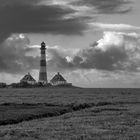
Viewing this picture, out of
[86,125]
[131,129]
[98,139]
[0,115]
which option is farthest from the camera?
[0,115]

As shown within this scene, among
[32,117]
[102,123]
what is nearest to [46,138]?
[102,123]

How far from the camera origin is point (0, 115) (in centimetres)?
4128

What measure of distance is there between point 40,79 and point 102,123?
510 feet

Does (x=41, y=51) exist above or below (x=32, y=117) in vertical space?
above

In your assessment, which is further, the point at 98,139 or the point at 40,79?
the point at 40,79

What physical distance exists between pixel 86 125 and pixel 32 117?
956cm

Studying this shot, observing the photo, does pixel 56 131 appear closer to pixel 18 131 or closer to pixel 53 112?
pixel 18 131

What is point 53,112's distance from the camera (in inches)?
1854

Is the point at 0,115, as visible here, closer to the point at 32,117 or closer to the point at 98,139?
the point at 32,117

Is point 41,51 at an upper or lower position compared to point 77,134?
upper

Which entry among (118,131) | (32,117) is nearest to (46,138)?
(118,131)

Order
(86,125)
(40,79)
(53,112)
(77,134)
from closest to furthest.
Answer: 1. (77,134)
2. (86,125)
3. (53,112)
4. (40,79)

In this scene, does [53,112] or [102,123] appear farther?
[53,112]

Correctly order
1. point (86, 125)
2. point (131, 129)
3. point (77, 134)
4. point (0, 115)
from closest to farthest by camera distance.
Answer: point (77, 134), point (131, 129), point (86, 125), point (0, 115)
